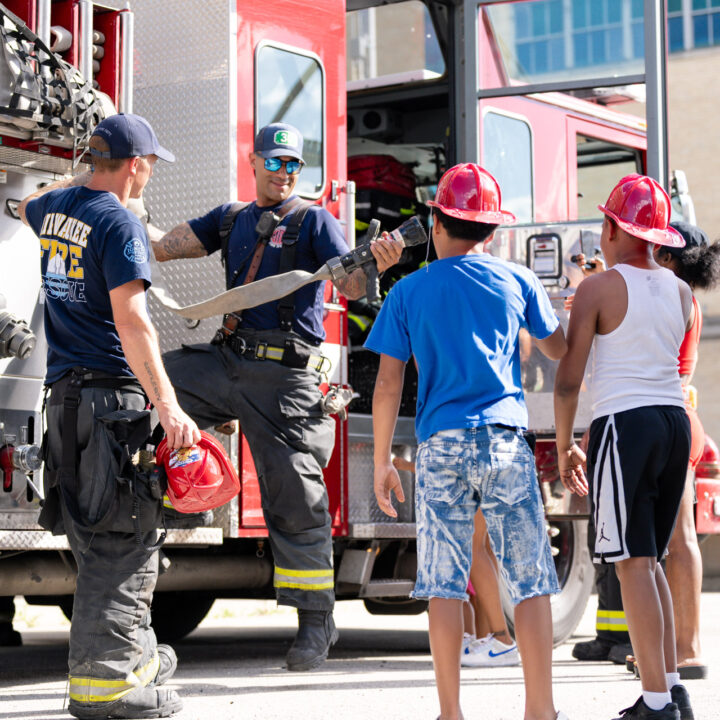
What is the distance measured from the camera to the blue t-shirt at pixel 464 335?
13.0 ft

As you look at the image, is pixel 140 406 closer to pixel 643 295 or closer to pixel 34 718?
pixel 34 718

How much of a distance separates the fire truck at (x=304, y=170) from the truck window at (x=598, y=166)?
17mm

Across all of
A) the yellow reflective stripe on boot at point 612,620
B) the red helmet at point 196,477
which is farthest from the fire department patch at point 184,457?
the yellow reflective stripe on boot at point 612,620

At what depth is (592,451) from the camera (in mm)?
4309

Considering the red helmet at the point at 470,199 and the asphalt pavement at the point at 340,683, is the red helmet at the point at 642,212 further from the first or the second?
the asphalt pavement at the point at 340,683

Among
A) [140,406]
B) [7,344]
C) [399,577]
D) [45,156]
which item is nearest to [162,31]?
[45,156]

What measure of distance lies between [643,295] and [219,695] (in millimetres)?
2231

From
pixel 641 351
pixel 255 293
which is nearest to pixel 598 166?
pixel 255 293

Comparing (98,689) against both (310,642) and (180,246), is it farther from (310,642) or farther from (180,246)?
(180,246)

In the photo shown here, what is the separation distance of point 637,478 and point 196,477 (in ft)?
4.41

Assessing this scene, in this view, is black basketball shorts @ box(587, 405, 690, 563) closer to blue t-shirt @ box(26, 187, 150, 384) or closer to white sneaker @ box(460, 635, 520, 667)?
blue t-shirt @ box(26, 187, 150, 384)

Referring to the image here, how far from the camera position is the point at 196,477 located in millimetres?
4246

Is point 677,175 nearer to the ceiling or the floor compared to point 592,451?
nearer to the ceiling

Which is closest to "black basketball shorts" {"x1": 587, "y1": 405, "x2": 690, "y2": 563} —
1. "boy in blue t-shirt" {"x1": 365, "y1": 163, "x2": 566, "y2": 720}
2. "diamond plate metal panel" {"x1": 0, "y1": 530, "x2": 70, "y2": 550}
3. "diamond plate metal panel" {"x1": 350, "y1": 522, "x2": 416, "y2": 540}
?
"boy in blue t-shirt" {"x1": 365, "y1": 163, "x2": 566, "y2": 720}
